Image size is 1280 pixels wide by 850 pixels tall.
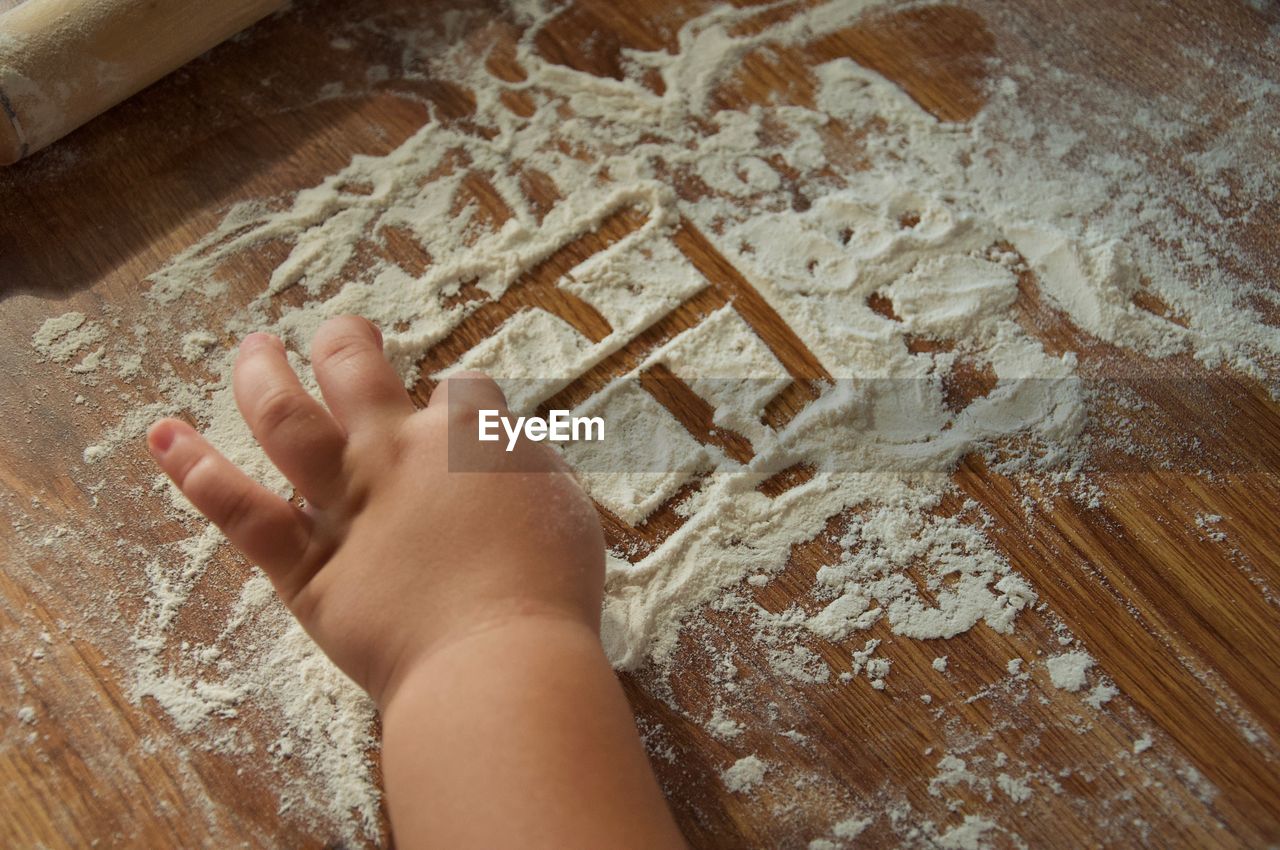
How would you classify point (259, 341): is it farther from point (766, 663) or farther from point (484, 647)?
point (766, 663)

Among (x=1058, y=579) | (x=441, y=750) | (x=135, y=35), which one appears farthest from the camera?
(x=135, y=35)

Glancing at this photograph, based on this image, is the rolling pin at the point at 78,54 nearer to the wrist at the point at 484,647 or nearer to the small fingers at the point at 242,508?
the small fingers at the point at 242,508

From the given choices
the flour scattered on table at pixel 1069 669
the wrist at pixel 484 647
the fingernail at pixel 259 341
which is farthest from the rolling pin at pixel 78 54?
the flour scattered on table at pixel 1069 669

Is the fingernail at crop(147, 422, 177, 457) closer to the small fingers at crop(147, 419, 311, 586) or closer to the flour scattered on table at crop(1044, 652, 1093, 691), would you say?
the small fingers at crop(147, 419, 311, 586)

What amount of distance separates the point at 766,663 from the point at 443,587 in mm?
210

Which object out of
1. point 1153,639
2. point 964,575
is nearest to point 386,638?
point 964,575

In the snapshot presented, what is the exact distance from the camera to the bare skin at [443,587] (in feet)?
1.68

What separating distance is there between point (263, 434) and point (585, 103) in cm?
42

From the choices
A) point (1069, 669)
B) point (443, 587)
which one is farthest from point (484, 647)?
point (1069, 669)

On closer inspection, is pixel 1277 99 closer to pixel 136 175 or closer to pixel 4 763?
pixel 136 175

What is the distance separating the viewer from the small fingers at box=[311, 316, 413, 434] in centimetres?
62

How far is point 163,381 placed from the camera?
2.31 ft

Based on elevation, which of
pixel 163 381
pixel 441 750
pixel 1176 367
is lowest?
pixel 1176 367

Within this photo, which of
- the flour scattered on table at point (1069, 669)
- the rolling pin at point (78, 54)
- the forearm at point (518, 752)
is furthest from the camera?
the rolling pin at point (78, 54)
